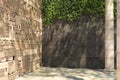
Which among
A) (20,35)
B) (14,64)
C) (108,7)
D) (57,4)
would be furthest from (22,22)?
(108,7)

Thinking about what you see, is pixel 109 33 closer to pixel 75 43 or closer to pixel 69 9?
pixel 75 43

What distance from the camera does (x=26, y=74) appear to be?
26.8 feet

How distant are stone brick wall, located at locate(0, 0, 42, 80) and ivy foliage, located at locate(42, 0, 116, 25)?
1.10 ft

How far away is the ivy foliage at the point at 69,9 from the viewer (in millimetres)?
9922

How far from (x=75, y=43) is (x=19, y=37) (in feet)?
9.51

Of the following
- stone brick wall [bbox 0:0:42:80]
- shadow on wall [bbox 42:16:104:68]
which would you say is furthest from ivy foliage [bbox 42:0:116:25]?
stone brick wall [bbox 0:0:42:80]

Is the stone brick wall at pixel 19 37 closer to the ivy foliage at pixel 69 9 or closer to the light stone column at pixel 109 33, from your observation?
the ivy foliage at pixel 69 9

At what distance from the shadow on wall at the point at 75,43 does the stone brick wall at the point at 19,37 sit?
17.4 inches

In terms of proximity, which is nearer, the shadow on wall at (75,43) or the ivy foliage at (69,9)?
the ivy foliage at (69,9)

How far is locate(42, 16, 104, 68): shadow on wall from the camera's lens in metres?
10.0

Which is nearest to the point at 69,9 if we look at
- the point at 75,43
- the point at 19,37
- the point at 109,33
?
the point at 75,43

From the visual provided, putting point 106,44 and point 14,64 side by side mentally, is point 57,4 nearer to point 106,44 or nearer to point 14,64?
point 106,44

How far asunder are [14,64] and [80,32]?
11.6ft

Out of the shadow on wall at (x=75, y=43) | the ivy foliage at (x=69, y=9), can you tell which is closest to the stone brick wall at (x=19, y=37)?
the ivy foliage at (x=69, y=9)
